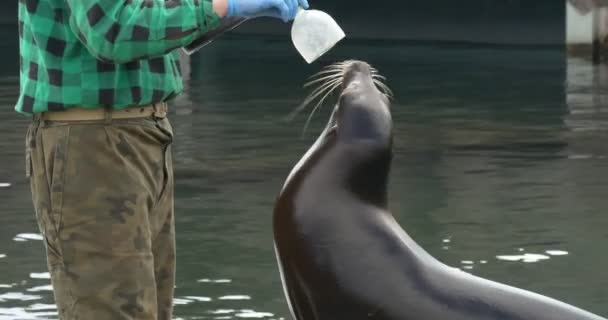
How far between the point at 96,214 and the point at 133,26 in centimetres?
49

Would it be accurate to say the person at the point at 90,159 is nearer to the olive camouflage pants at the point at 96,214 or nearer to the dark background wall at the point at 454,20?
the olive camouflage pants at the point at 96,214

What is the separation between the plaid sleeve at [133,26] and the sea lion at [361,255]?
0.66 m

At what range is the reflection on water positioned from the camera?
267 inches

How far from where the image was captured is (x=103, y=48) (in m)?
3.52

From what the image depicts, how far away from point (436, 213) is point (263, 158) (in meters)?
2.31

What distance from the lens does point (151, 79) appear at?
3779mm

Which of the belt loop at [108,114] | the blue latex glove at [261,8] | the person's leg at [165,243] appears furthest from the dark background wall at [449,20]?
the blue latex glove at [261,8]

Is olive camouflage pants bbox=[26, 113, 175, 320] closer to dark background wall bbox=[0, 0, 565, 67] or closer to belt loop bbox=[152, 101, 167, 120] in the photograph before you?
belt loop bbox=[152, 101, 167, 120]

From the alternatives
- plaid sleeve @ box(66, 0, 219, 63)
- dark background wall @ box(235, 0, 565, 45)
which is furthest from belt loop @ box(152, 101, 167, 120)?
dark background wall @ box(235, 0, 565, 45)

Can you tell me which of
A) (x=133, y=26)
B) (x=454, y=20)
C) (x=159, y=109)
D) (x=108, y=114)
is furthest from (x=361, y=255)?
(x=454, y=20)

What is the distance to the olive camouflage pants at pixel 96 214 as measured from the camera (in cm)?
371

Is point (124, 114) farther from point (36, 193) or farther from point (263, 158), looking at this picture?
point (263, 158)

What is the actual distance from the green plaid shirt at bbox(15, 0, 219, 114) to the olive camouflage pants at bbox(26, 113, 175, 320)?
75 millimetres

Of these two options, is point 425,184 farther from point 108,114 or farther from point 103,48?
point 103,48
